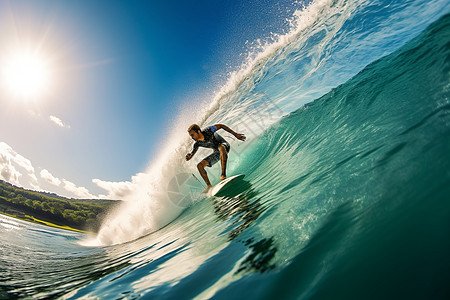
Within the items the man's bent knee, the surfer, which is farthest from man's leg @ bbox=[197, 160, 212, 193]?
the man's bent knee

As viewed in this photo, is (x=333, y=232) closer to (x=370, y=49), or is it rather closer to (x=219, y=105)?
(x=370, y=49)

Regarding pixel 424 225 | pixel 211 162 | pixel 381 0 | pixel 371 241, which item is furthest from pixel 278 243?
pixel 381 0

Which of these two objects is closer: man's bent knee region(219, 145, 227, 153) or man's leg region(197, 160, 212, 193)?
man's bent knee region(219, 145, 227, 153)

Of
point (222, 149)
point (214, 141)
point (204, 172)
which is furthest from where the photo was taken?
point (204, 172)

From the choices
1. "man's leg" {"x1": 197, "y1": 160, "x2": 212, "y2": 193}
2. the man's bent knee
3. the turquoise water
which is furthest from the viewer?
"man's leg" {"x1": 197, "y1": 160, "x2": 212, "y2": 193}

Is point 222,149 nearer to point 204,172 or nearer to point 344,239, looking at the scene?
point 204,172

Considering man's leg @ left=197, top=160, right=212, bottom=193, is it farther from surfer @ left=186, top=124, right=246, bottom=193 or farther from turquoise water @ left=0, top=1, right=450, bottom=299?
turquoise water @ left=0, top=1, right=450, bottom=299

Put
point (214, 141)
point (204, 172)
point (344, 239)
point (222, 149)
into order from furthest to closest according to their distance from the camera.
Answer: point (204, 172), point (214, 141), point (222, 149), point (344, 239)

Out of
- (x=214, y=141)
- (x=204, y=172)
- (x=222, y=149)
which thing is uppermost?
(x=214, y=141)

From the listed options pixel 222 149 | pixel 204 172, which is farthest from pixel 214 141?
pixel 204 172

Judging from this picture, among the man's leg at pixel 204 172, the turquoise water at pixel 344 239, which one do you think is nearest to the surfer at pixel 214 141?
the man's leg at pixel 204 172

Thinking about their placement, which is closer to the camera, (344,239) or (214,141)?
(344,239)

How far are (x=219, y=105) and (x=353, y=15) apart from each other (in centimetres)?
846

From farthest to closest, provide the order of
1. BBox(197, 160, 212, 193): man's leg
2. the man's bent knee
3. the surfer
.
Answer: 1. BBox(197, 160, 212, 193): man's leg
2. the man's bent knee
3. the surfer
